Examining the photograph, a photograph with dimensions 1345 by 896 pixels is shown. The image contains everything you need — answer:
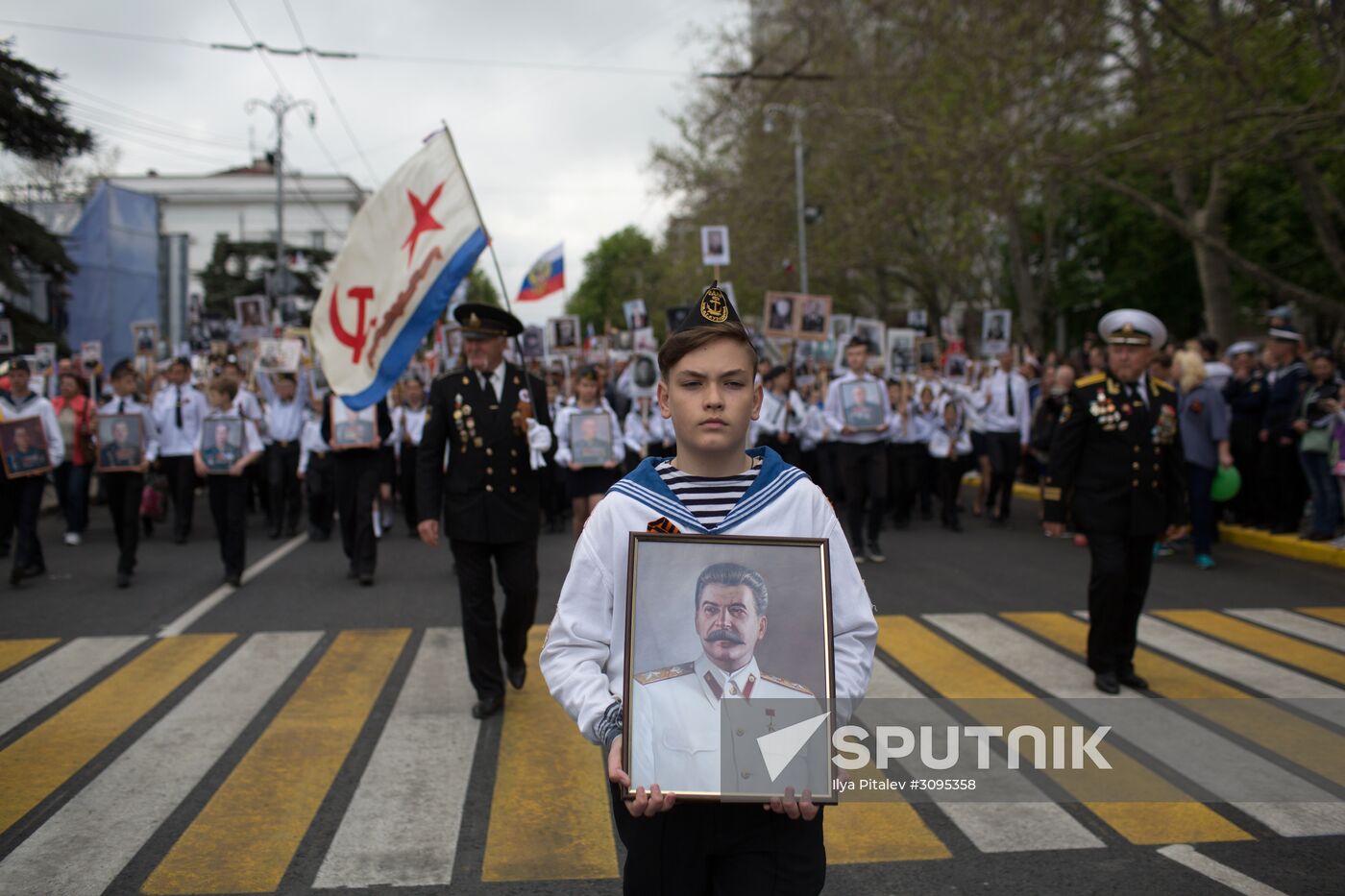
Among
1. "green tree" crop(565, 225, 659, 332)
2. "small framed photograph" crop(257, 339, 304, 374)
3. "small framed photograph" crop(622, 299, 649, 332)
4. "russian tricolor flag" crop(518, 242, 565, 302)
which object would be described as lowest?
"small framed photograph" crop(257, 339, 304, 374)

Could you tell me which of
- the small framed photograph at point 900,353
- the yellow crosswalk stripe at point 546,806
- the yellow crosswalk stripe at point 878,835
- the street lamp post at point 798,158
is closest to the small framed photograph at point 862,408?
the yellow crosswalk stripe at point 546,806

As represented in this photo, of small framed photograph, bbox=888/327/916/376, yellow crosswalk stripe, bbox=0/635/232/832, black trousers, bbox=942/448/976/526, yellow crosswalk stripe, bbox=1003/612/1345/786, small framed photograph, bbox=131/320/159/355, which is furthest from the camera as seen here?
small framed photograph, bbox=131/320/159/355

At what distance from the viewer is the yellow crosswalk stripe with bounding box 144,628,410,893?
4.17 m

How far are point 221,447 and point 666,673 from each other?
9.49m

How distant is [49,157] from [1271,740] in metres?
A: 25.6

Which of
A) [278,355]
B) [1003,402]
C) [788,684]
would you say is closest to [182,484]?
[278,355]

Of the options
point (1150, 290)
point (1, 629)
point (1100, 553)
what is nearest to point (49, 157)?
point (1, 629)

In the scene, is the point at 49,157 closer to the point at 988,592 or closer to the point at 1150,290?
the point at 988,592

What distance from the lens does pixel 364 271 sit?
23.5 feet

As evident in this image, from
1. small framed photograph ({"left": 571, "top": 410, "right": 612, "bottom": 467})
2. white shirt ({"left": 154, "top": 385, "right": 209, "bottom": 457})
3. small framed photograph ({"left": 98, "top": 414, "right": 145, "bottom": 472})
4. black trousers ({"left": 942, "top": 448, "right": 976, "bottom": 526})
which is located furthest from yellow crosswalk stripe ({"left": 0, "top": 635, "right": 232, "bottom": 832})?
black trousers ({"left": 942, "top": 448, "right": 976, "bottom": 526})

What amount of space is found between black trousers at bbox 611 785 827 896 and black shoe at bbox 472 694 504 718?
3839mm

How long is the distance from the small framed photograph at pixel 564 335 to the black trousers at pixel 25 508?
480 inches

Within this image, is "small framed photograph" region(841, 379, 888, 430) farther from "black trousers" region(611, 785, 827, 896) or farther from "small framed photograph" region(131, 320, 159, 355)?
"small framed photograph" region(131, 320, 159, 355)

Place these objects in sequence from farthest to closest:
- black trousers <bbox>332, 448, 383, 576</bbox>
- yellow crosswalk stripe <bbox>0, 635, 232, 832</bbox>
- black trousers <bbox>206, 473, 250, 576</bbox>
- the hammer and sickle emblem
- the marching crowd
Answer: the marching crowd → black trousers <bbox>332, 448, 383, 576</bbox> → black trousers <bbox>206, 473, 250, 576</bbox> → the hammer and sickle emblem → yellow crosswalk stripe <bbox>0, 635, 232, 832</bbox>
